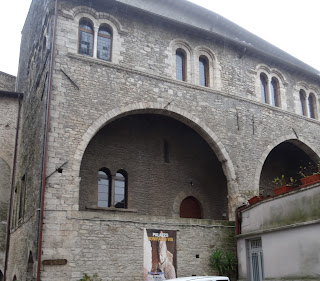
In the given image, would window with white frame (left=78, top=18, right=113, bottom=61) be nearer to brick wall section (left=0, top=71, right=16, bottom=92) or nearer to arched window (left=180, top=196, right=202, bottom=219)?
arched window (left=180, top=196, right=202, bottom=219)

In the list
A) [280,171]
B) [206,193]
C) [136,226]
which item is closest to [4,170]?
[136,226]

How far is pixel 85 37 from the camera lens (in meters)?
12.7

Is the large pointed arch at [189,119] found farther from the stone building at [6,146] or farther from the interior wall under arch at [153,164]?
the stone building at [6,146]

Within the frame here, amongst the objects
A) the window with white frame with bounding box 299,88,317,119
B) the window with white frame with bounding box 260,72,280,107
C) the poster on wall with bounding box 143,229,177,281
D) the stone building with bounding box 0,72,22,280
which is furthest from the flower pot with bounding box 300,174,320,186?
the stone building with bounding box 0,72,22,280

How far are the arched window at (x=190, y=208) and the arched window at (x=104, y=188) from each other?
9.82 ft

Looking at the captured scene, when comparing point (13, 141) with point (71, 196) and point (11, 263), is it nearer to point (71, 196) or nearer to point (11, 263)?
point (11, 263)

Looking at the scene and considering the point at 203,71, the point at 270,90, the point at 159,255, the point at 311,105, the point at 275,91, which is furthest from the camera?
the point at 311,105

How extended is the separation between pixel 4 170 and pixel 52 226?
6.21 meters

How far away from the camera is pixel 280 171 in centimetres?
1838

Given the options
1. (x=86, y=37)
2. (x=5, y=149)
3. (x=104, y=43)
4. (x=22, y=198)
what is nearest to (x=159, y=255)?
(x=22, y=198)

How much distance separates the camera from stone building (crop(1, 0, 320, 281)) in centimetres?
1086

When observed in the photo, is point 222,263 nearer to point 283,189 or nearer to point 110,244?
point 283,189

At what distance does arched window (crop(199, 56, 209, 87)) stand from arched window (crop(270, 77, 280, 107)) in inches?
126

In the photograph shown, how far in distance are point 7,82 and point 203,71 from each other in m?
9.92
